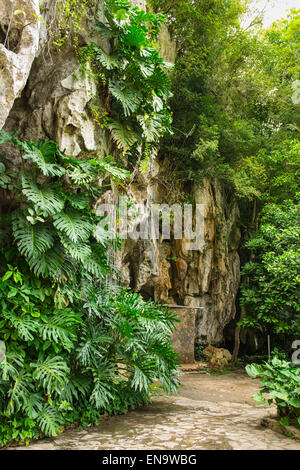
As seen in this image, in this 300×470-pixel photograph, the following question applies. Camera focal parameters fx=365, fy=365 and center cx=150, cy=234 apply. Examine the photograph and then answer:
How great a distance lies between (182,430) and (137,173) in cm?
446

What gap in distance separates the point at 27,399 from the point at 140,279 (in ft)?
15.4

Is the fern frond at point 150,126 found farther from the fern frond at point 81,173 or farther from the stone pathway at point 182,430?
the stone pathway at point 182,430

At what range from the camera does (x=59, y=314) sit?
4039 millimetres

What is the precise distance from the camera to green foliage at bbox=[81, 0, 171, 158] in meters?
4.78

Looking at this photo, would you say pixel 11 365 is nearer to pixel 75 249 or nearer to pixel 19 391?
pixel 19 391

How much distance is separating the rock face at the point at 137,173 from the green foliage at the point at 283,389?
3.53 metres

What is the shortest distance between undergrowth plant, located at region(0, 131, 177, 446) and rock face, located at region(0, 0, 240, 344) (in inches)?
21.3

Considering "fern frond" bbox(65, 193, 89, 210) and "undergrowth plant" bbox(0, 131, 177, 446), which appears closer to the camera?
"undergrowth plant" bbox(0, 131, 177, 446)

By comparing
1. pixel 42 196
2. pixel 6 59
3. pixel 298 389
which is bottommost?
pixel 298 389

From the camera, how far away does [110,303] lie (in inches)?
189

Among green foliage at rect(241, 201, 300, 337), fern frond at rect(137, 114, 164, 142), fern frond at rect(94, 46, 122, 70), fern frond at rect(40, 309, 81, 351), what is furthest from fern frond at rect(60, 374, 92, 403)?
green foliage at rect(241, 201, 300, 337)

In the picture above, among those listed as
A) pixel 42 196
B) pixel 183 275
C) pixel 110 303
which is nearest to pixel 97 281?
pixel 110 303

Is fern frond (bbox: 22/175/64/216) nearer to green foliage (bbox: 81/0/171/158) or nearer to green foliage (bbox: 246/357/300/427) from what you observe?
green foliage (bbox: 81/0/171/158)
